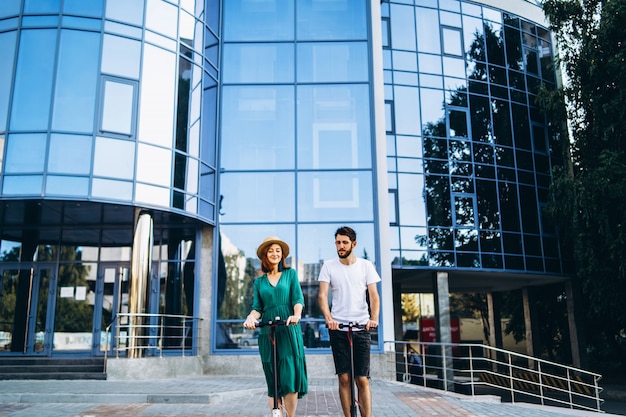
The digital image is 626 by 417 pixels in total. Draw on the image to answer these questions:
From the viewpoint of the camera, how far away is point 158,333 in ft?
52.0

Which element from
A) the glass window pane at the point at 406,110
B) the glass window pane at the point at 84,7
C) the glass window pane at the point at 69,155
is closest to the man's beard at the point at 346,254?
the glass window pane at the point at 69,155

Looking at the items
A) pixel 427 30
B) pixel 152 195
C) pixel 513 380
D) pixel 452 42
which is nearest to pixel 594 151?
pixel 452 42

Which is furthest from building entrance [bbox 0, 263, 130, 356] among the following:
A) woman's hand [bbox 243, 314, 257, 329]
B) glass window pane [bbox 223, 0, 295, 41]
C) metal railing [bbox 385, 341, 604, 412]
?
woman's hand [bbox 243, 314, 257, 329]

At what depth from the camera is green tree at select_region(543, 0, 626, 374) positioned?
1992 cm

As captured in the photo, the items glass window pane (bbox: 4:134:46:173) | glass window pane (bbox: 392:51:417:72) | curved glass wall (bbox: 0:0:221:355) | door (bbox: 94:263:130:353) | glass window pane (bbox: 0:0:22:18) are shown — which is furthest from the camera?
glass window pane (bbox: 392:51:417:72)

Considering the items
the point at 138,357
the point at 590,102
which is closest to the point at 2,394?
the point at 138,357

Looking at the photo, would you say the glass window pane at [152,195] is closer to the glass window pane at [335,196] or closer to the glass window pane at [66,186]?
the glass window pane at [66,186]

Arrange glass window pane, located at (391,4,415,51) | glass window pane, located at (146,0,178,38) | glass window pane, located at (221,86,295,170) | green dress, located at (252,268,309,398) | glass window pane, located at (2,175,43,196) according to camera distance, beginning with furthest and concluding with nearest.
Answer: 1. glass window pane, located at (391,4,415,51)
2. glass window pane, located at (221,86,295,170)
3. glass window pane, located at (146,0,178,38)
4. glass window pane, located at (2,175,43,196)
5. green dress, located at (252,268,309,398)

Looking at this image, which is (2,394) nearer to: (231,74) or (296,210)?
(296,210)

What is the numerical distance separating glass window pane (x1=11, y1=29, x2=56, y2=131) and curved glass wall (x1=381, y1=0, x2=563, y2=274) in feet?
35.1

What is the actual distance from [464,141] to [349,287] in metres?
16.3

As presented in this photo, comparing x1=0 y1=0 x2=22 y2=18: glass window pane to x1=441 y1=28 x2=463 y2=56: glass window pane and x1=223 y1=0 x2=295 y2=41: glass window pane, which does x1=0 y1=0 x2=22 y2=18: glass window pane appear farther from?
x1=441 y1=28 x2=463 y2=56: glass window pane

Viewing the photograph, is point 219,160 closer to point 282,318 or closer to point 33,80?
point 33,80

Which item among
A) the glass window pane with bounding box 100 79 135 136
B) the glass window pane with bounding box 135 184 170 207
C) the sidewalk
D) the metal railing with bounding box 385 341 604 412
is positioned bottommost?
the metal railing with bounding box 385 341 604 412
